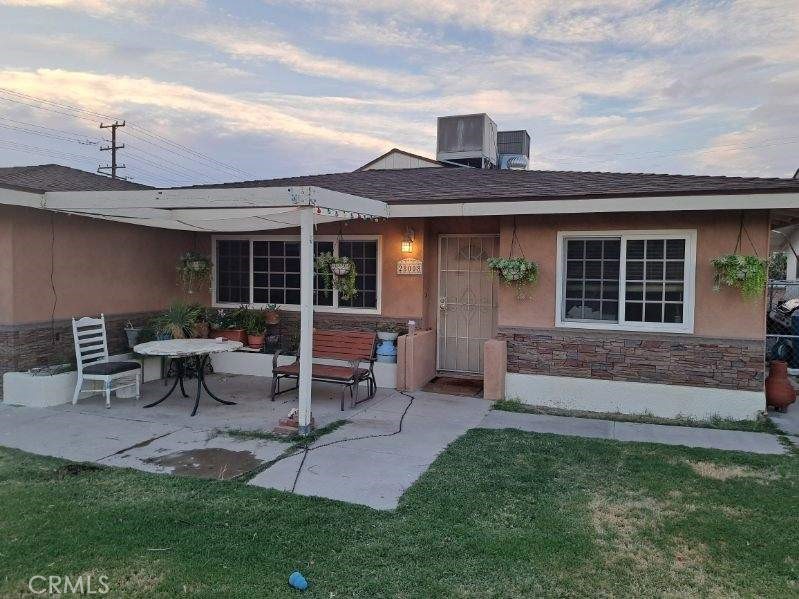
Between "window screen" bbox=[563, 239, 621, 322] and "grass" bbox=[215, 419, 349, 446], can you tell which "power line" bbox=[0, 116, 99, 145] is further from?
"window screen" bbox=[563, 239, 621, 322]

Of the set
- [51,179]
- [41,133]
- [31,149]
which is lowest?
[51,179]

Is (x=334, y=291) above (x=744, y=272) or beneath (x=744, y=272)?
beneath

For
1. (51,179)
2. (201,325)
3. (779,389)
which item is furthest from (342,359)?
(779,389)

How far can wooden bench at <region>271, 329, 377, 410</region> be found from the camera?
740cm

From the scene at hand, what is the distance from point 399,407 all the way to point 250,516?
3619 millimetres

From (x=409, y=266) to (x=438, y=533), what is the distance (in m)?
5.60

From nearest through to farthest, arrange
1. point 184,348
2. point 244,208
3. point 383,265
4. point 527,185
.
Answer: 1. point 244,208
2. point 184,348
3. point 527,185
4. point 383,265

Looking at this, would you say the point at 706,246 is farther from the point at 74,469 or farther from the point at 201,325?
the point at 201,325

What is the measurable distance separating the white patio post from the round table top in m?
1.64

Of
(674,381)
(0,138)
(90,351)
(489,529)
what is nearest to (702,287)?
(674,381)

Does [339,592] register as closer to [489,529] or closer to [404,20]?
[489,529]

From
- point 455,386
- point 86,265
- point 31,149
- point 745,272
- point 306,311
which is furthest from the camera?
point 31,149

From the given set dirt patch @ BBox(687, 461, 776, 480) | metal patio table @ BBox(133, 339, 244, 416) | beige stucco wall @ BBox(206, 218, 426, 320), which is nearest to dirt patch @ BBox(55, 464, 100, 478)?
metal patio table @ BBox(133, 339, 244, 416)

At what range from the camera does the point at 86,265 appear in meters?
8.38
